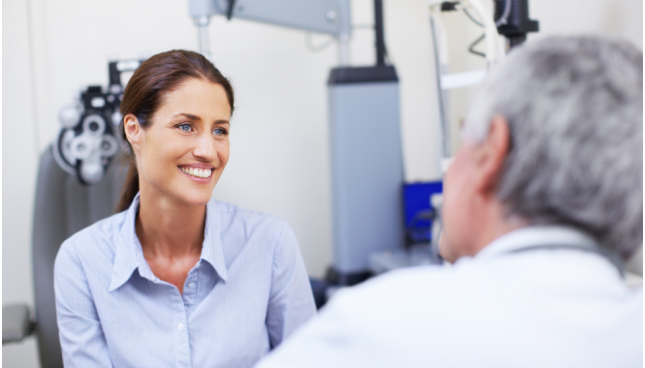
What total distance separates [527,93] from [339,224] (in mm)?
1708

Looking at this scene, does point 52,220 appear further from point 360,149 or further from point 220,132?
point 360,149

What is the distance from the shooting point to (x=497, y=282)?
507 millimetres

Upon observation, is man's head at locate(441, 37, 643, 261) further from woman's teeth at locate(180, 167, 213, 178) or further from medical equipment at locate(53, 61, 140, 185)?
medical equipment at locate(53, 61, 140, 185)

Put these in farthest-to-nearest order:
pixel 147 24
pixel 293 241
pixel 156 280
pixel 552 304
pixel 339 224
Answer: pixel 147 24
pixel 339 224
pixel 293 241
pixel 156 280
pixel 552 304

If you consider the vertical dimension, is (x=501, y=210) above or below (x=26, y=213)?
above

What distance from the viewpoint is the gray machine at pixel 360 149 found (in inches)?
85.2

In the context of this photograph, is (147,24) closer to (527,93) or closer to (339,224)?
(339,224)

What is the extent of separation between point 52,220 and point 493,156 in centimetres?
145

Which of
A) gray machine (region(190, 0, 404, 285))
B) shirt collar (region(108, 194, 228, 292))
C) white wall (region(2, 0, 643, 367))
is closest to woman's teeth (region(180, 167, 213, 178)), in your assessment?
shirt collar (region(108, 194, 228, 292))

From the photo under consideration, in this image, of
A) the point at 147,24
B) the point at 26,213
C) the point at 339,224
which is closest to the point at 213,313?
the point at 339,224

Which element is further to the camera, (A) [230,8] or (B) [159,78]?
(A) [230,8]

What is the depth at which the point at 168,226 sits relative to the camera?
1273 mm

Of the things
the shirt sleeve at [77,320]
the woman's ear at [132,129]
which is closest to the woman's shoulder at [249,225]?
the woman's ear at [132,129]

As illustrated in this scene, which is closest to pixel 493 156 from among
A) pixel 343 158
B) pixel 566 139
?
pixel 566 139
